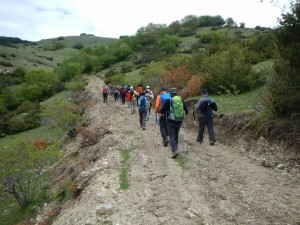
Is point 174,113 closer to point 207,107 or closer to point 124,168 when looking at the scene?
point 207,107

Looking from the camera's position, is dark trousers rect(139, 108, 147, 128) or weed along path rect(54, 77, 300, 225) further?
dark trousers rect(139, 108, 147, 128)

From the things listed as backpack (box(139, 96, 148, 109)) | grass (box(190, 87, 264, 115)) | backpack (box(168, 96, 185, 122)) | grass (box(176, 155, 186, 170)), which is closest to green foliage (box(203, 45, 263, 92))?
grass (box(190, 87, 264, 115))

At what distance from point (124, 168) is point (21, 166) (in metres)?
6.67

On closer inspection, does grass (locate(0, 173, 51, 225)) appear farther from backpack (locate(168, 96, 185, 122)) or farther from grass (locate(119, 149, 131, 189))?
backpack (locate(168, 96, 185, 122))

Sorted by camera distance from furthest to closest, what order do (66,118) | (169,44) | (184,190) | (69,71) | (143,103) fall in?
(69,71), (169,44), (66,118), (143,103), (184,190)

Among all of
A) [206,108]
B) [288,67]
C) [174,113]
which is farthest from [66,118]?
[288,67]

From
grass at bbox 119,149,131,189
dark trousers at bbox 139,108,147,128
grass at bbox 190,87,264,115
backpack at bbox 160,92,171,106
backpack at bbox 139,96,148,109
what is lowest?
grass at bbox 119,149,131,189

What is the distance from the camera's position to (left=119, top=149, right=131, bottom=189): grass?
9.55 meters

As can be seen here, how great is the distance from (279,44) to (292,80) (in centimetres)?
139

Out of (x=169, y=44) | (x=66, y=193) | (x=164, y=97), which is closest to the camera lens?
(x=66, y=193)

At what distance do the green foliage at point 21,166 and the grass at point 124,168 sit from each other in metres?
5.01

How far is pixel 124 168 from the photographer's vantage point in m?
11.1

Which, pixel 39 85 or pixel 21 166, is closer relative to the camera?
pixel 21 166

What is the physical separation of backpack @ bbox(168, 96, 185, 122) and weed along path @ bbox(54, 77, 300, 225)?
151 centimetres
